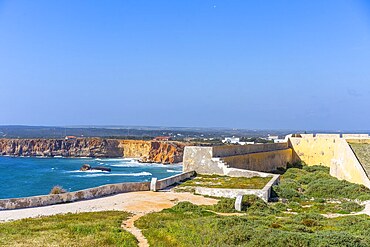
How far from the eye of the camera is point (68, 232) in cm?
1047

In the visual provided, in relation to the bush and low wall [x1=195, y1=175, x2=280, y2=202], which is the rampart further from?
the bush

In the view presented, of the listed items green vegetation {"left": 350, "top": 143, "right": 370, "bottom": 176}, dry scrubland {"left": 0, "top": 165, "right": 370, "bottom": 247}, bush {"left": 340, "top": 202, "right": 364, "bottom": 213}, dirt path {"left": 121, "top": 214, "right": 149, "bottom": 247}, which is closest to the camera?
dry scrubland {"left": 0, "top": 165, "right": 370, "bottom": 247}

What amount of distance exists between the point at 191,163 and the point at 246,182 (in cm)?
529

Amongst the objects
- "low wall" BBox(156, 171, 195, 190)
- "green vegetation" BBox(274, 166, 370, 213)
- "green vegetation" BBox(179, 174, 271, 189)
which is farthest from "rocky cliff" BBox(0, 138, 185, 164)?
"green vegetation" BBox(274, 166, 370, 213)

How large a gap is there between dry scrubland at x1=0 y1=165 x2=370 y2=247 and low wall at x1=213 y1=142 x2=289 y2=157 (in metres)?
9.48

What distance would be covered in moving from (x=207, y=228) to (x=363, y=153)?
→ 1737cm

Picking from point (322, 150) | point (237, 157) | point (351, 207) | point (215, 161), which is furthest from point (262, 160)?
point (351, 207)

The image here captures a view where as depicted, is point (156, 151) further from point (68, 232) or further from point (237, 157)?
point (68, 232)

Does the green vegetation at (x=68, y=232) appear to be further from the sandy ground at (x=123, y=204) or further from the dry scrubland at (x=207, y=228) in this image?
the sandy ground at (x=123, y=204)

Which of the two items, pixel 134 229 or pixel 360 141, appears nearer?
pixel 134 229

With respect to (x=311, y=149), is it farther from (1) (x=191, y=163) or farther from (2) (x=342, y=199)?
(2) (x=342, y=199)

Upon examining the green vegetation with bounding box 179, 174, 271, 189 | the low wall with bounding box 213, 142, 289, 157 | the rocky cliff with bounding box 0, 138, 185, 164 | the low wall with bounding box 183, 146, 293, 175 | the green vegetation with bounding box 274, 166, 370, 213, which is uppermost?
the low wall with bounding box 213, 142, 289, 157

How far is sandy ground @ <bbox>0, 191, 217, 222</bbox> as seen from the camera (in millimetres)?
13163

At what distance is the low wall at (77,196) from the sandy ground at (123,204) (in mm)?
369
